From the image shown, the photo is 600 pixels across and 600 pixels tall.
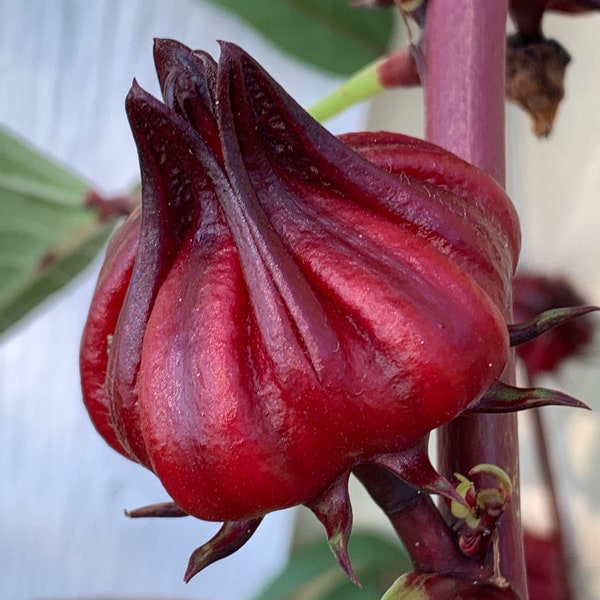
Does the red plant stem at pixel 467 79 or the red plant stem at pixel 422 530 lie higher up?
the red plant stem at pixel 467 79

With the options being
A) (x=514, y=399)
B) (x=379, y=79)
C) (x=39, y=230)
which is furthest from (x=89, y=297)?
(x=514, y=399)

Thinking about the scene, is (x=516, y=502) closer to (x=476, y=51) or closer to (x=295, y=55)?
(x=476, y=51)

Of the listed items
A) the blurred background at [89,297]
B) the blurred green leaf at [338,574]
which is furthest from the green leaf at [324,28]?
the blurred green leaf at [338,574]

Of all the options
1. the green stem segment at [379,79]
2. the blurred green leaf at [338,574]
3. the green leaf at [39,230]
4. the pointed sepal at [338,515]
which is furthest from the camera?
the blurred green leaf at [338,574]

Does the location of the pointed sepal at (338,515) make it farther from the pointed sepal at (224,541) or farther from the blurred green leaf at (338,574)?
the blurred green leaf at (338,574)

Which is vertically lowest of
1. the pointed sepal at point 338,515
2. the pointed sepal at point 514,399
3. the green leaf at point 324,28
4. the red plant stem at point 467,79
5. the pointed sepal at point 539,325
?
the pointed sepal at point 338,515

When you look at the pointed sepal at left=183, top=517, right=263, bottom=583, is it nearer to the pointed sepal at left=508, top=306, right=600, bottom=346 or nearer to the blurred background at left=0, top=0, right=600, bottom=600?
the pointed sepal at left=508, top=306, right=600, bottom=346

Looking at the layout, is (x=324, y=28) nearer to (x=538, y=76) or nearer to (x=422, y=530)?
(x=538, y=76)

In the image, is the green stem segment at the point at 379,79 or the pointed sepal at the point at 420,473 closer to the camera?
the pointed sepal at the point at 420,473
